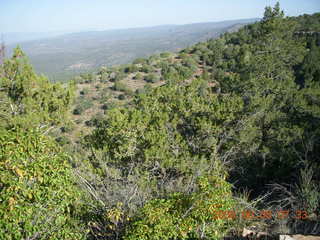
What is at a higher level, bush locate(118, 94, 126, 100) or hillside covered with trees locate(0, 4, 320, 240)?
hillside covered with trees locate(0, 4, 320, 240)

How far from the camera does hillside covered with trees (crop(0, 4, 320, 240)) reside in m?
4.34

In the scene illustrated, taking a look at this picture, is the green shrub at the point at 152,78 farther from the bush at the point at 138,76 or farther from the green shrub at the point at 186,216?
the green shrub at the point at 186,216

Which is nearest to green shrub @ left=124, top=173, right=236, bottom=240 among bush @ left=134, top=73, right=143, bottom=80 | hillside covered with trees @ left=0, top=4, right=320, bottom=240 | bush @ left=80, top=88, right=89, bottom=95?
hillside covered with trees @ left=0, top=4, right=320, bottom=240

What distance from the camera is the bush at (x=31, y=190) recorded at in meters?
3.79

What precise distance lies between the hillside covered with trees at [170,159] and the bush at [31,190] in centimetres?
2

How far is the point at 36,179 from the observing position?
13.7ft

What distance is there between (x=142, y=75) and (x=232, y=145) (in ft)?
87.5

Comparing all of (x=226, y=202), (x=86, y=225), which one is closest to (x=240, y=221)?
(x=226, y=202)

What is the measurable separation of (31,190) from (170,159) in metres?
5.53

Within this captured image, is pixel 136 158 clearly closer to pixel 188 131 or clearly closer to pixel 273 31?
pixel 188 131

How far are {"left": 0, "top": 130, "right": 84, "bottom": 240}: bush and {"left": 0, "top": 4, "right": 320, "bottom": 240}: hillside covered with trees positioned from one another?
0.7 inches

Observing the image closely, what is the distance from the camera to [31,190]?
157 inches
